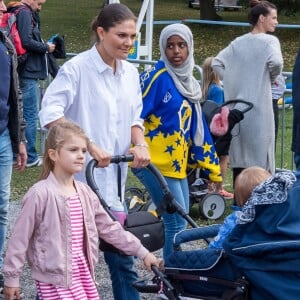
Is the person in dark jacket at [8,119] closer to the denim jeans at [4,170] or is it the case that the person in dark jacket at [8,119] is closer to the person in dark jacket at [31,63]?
the denim jeans at [4,170]

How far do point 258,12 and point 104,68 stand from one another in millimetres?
3898

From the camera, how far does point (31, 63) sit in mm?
10648

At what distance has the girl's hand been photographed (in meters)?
4.92

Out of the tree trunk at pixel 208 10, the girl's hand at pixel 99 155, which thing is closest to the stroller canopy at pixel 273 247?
the girl's hand at pixel 99 155

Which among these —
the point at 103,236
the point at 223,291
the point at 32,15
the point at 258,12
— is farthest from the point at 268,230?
the point at 32,15

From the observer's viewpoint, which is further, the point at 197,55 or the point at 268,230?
the point at 197,55

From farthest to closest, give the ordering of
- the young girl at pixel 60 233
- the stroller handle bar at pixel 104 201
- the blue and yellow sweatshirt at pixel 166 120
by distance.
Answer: the blue and yellow sweatshirt at pixel 166 120 < the stroller handle bar at pixel 104 201 < the young girl at pixel 60 233

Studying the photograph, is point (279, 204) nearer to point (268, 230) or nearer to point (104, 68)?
point (268, 230)

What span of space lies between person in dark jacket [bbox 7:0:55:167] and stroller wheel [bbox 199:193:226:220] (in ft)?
9.71

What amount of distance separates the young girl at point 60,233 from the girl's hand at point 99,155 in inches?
4.7

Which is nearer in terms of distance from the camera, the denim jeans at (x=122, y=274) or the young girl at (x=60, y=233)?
the young girl at (x=60, y=233)

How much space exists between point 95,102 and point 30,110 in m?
5.61

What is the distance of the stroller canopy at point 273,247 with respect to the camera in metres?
4.06

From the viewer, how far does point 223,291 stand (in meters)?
4.31
